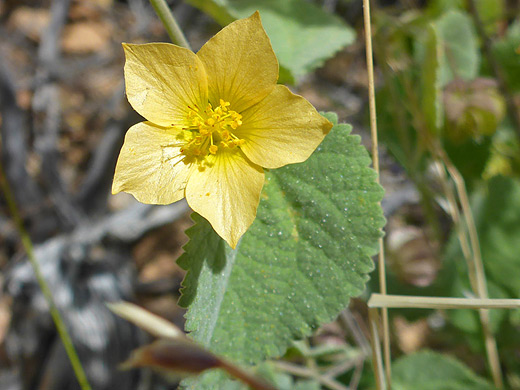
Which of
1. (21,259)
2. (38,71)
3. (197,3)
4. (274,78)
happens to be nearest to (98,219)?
(21,259)

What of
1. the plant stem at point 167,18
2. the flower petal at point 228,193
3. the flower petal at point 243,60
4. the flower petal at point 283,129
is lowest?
the flower petal at point 228,193

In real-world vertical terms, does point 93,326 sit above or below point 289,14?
below

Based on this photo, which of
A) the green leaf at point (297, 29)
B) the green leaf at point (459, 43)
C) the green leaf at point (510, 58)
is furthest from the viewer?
the green leaf at point (510, 58)

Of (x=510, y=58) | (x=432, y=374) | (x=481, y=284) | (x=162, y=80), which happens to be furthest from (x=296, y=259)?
(x=510, y=58)

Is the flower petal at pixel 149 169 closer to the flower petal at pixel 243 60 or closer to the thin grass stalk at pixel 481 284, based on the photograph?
the flower petal at pixel 243 60

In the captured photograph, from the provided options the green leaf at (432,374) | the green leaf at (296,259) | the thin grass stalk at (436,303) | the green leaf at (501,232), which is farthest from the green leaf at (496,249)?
the green leaf at (296,259)

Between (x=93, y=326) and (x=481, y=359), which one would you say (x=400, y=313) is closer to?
(x=481, y=359)

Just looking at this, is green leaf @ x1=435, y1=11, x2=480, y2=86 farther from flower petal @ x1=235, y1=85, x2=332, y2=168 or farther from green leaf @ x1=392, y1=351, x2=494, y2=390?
→ flower petal @ x1=235, y1=85, x2=332, y2=168
